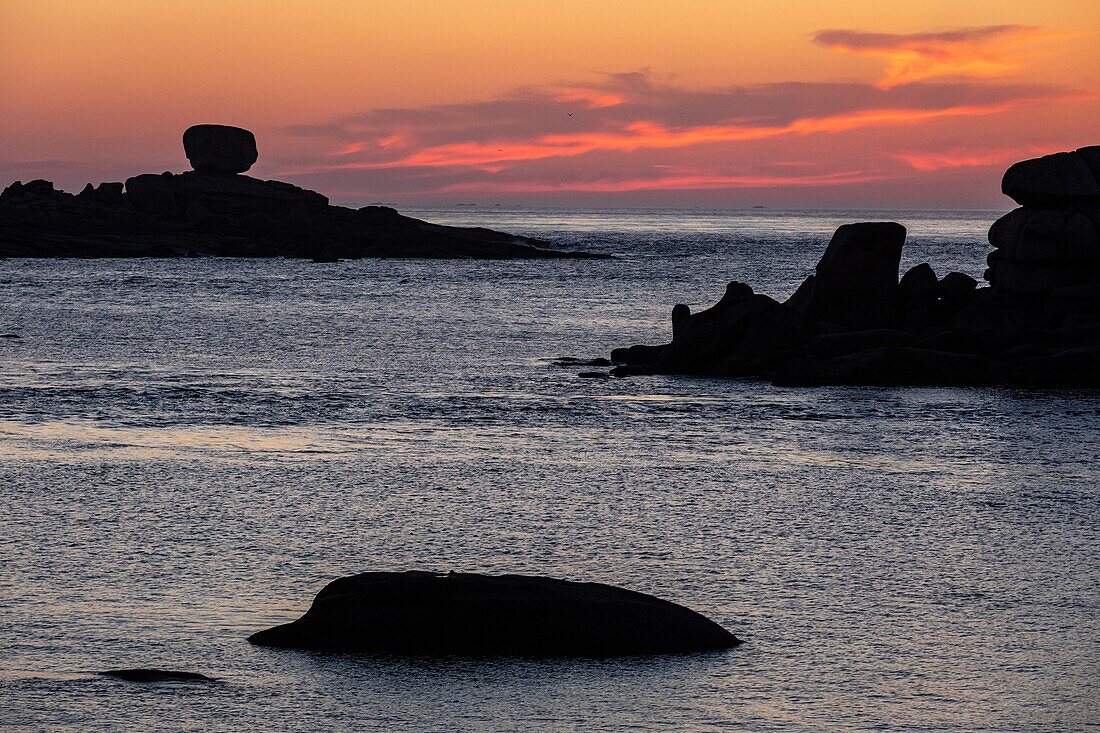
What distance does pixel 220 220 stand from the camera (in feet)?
407

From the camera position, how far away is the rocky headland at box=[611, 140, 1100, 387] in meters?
34.5

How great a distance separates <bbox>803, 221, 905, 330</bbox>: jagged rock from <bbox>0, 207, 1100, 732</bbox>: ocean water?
735cm

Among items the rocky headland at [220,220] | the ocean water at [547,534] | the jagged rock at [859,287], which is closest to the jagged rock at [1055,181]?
the jagged rock at [859,287]

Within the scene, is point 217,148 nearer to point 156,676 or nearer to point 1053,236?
point 1053,236

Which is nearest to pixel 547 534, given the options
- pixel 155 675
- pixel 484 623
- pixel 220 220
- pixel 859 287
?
pixel 484 623

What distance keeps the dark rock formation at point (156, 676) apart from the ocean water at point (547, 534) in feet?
0.45

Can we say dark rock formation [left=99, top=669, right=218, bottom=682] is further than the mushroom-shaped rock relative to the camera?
No

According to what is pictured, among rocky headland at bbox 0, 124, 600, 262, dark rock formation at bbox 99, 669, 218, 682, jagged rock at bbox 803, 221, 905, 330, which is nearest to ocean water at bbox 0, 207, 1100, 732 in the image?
dark rock formation at bbox 99, 669, 218, 682

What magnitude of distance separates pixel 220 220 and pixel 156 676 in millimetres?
117181

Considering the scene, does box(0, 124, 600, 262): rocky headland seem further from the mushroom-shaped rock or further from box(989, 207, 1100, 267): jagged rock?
box(989, 207, 1100, 267): jagged rock

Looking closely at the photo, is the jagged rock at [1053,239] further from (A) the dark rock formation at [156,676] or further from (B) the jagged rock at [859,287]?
(A) the dark rock formation at [156,676]

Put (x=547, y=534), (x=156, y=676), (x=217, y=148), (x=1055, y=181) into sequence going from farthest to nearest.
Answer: (x=217, y=148)
(x=1055, y=181)
(x=547, y=534)
(x=156, y=676)

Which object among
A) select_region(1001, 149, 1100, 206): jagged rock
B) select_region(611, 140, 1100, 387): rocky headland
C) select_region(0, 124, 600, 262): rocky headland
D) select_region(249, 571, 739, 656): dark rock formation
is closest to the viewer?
select_region(249, 571, 739, 656): dark rock formation

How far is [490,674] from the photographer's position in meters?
11.0
